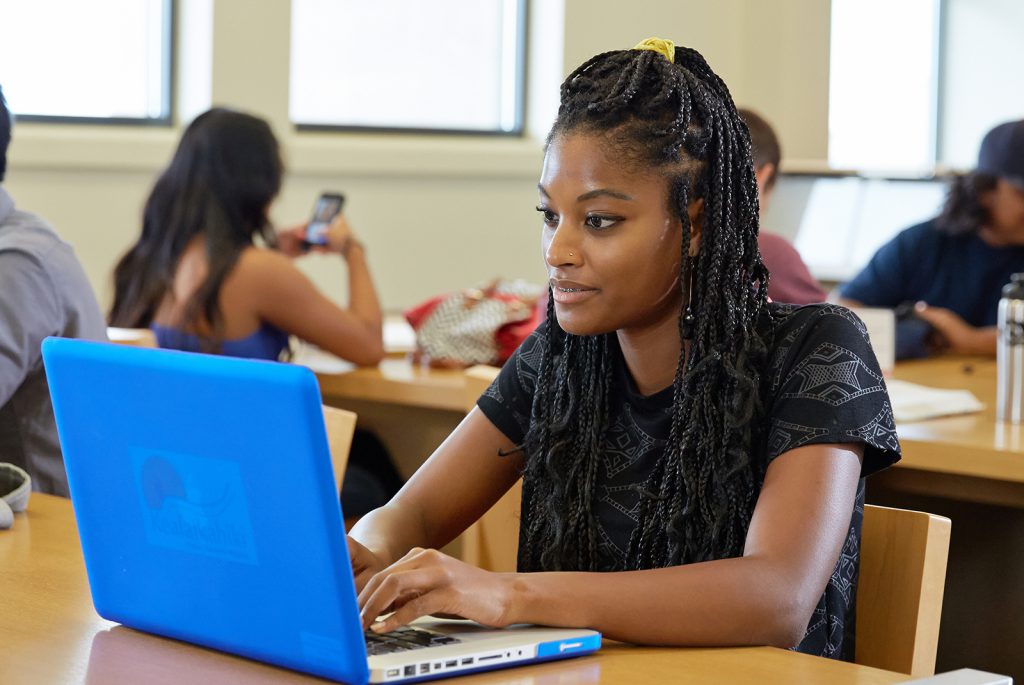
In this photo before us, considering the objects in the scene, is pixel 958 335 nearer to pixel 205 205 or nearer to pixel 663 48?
pixel 205 205

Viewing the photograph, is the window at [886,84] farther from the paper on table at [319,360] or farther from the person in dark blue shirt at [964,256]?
the paper on table at [319,360]

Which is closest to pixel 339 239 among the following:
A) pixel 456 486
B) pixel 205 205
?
pixel 205 205

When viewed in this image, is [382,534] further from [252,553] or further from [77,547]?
[252,553]

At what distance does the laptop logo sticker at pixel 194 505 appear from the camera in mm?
1041

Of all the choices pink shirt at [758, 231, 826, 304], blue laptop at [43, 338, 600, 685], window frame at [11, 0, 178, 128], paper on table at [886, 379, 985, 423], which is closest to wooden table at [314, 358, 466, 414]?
pink shirt at [758, 231, 826, 304]

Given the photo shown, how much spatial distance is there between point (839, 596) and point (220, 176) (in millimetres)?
2193

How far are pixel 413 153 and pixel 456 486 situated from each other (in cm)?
Result: 348

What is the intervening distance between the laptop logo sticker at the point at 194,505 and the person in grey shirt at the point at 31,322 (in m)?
0.92

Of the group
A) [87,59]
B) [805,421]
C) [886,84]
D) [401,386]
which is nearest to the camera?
[805,421]

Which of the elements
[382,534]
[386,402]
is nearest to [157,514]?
[382,534]

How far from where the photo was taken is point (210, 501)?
106 cm

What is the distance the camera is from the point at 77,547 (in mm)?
1528

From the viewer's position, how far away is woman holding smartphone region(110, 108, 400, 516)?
3.17 metres

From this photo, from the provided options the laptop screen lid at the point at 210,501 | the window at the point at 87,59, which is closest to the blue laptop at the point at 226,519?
the laptop screen lid at the point at 210,501
